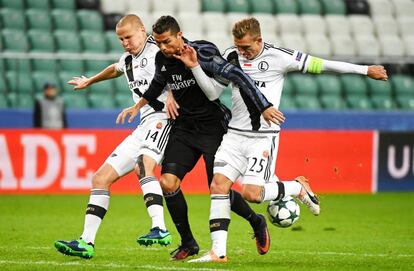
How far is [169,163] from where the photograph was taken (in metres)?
8.88

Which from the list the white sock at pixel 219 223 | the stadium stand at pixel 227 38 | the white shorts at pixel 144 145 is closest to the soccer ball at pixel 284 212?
the white sock at pixel 219 223

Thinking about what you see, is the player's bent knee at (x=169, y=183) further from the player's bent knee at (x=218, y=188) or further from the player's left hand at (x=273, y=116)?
the player's left hand at (x=273, y=116)

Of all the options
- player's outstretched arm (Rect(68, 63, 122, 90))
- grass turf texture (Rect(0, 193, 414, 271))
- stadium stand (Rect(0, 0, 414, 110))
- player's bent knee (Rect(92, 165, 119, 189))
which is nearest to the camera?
grass turf texture (Rect(0, 193, 414, 271))

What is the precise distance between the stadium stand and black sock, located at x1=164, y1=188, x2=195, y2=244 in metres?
8.40

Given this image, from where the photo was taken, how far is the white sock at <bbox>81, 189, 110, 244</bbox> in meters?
8.66

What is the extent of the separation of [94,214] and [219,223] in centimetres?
111

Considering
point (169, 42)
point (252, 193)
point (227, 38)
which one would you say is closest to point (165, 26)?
point (169, 42)

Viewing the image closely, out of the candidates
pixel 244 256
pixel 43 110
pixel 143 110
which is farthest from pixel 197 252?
pixel 43 110

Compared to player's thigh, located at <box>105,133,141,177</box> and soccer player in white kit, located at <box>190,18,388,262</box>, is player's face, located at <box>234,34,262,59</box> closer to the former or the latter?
soccer player in white kit, located at <box>190,18,388,262</box>

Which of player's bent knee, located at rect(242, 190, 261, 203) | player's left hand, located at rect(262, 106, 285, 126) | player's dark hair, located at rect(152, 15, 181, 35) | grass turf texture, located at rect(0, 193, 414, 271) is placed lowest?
grass turf texture, located at rect(0, 193, 414, 271)

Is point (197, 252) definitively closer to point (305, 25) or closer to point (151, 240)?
point (151, 240)

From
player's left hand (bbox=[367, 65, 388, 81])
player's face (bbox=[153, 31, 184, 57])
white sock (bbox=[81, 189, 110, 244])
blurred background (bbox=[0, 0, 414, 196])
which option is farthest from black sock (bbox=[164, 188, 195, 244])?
blurred background (bbox=[0, 0, 414, 196])

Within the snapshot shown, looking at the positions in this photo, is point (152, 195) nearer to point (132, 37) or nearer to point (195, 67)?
point (195, 67)

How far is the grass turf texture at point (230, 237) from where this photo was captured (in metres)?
8.60
